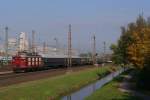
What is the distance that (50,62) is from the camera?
9575 centimetres

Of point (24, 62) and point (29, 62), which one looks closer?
point (24, 62)

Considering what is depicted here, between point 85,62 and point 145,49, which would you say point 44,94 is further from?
point 85,62

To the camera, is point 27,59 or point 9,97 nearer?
point 9,97

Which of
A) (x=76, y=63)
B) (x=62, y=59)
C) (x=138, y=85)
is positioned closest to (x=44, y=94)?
(x=138, y=85)

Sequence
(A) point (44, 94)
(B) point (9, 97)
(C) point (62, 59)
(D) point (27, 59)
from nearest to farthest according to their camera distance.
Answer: (B) point (9, 97)
(A) point (44, 94)
(D) point (27, 59)
(C) point (62, 59)

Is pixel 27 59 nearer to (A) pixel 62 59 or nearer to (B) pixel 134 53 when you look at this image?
(B) pixel 134 53

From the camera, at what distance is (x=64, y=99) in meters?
34.8

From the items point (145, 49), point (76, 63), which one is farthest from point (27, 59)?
point (76, 63)

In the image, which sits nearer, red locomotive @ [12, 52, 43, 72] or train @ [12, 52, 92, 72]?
red locomotive @ [12, 52, 43, 72]

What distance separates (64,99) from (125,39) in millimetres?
33494

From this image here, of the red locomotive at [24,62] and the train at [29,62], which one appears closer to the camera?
the red locomotive at [24,62]

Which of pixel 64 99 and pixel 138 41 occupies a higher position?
pixel 138 41

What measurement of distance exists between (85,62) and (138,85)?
101921mm

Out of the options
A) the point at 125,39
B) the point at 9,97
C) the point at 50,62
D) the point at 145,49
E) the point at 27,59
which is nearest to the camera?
the point at 9,97
